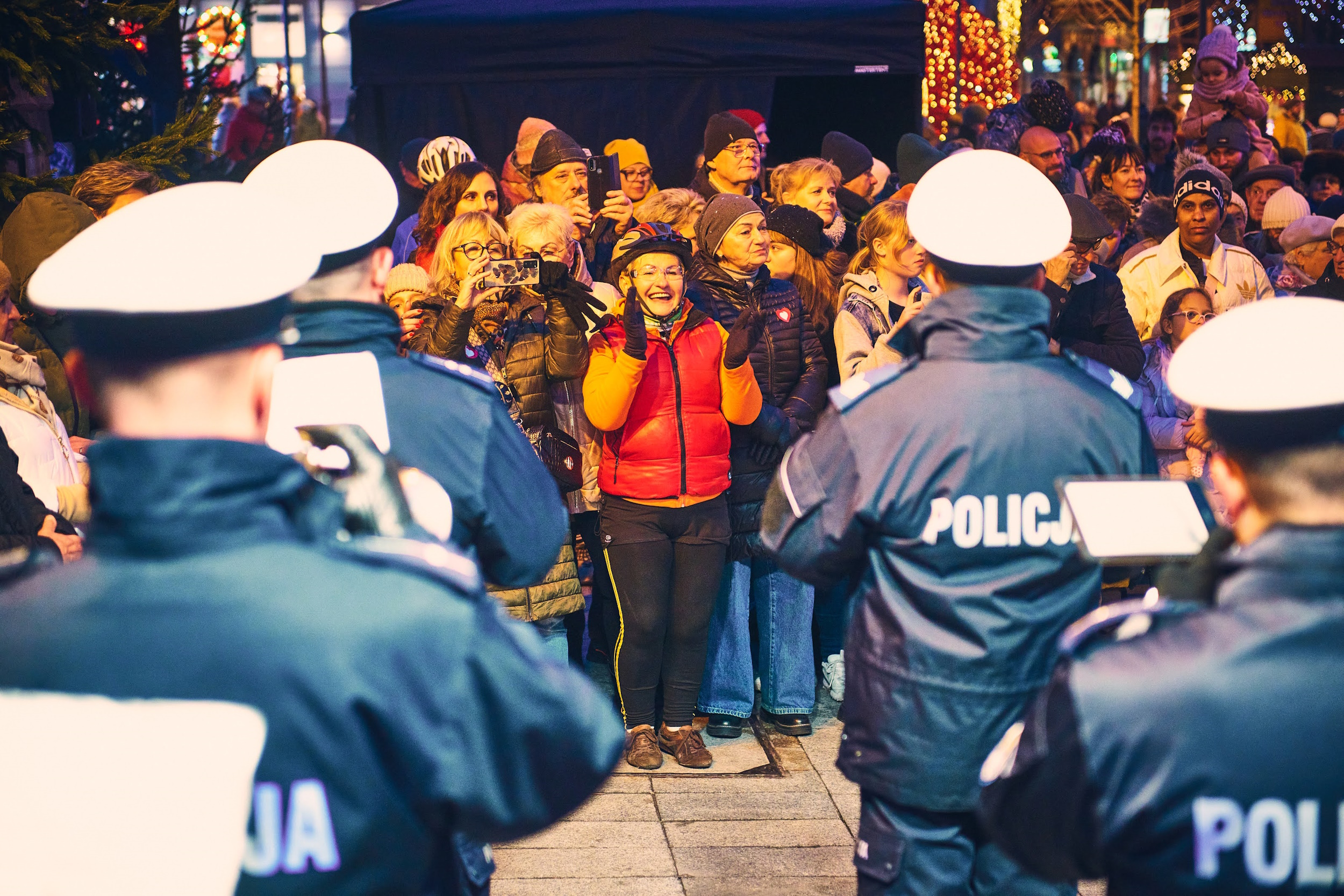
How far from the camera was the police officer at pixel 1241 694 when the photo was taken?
1.78m

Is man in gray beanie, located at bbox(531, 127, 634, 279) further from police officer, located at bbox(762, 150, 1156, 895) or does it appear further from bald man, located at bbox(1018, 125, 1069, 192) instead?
police officer, located at bbox(762, 150, 1156, 895)

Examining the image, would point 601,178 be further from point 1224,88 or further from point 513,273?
point 1224,88

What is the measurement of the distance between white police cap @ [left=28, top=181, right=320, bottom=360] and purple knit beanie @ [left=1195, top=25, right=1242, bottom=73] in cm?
1179

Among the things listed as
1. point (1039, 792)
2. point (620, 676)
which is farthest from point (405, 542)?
point (620, 676)

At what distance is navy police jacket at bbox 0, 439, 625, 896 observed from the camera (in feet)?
5.43

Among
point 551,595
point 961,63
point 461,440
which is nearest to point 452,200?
point 551,595

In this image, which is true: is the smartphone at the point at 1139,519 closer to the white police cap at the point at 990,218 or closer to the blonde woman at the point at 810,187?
the white police cap at the point at 990,218

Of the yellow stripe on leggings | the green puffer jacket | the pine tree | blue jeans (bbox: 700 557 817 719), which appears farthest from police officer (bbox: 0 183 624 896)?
the pine tree

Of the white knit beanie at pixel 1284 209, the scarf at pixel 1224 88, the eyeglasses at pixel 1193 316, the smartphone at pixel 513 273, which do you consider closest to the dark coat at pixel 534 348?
the smartphone at pixel 513 273

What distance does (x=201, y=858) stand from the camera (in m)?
1.68

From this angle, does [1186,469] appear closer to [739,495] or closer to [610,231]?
[739,495]

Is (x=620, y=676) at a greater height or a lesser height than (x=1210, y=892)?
lesser

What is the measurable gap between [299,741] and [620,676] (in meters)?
3.81

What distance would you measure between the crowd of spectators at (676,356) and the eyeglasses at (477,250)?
0.4 inches
